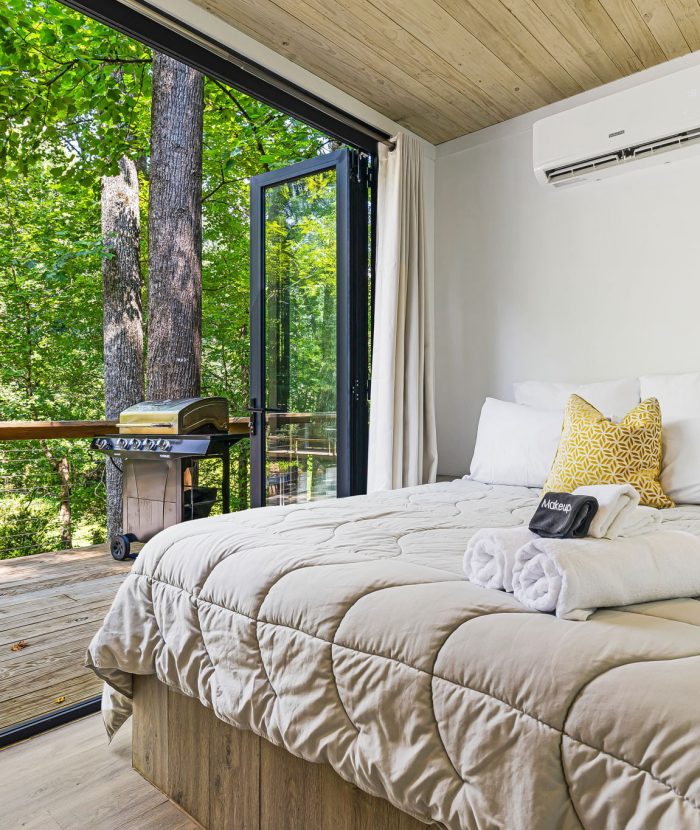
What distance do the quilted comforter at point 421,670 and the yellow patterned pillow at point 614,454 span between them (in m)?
0.38

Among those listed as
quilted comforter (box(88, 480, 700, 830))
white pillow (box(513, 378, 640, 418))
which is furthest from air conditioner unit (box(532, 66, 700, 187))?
quilted comforter (box(88, 480, 700, 830))

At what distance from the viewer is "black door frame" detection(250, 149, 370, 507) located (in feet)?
10.9

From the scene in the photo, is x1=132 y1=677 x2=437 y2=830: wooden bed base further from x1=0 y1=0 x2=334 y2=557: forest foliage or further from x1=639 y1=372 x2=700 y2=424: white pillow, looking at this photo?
x1=0 y1=0 x2=334 y2=557: forest foliage

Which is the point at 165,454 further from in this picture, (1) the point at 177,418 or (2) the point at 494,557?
(2) the point at 494,557

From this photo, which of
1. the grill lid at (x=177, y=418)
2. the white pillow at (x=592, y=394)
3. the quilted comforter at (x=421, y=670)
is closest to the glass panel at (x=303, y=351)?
the grill lid at (x=177, y=418)

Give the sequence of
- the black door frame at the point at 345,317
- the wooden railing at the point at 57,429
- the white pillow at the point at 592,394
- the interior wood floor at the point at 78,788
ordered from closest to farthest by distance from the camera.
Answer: the interior wood floor at the point at 78,788, the white pillow at the point at 592,394, the wooden railing at the point at 57,429, the black door frame at the point at 345,317

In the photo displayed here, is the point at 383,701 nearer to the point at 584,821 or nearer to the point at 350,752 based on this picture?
the point at 350,752

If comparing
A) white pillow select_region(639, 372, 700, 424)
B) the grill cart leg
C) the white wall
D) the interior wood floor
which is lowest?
the interior wood floor

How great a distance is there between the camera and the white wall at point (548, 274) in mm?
2875

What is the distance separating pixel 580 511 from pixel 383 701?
1.65 feet

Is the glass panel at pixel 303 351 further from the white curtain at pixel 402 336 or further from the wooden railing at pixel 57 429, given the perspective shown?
the wooden railing at pixel 57 429

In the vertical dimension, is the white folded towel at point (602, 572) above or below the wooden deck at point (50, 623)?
above

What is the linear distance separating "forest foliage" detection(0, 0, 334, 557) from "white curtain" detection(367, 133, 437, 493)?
2.31m

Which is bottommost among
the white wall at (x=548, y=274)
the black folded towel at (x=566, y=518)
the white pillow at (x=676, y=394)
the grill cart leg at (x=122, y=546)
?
the grill cart leg at (x=122, y=546)
